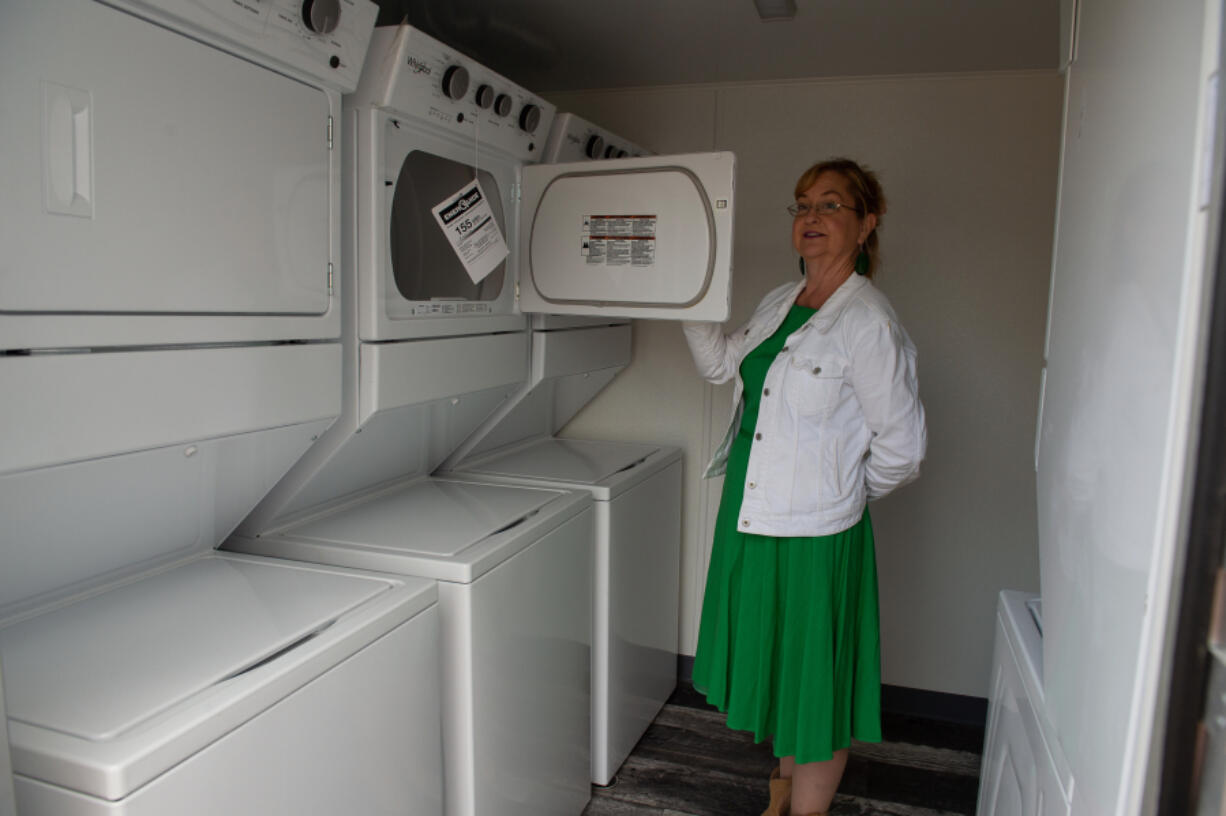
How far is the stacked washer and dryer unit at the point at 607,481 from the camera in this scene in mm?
2738

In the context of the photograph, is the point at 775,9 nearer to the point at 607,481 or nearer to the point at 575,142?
the point at 575,142

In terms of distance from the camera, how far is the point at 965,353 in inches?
125

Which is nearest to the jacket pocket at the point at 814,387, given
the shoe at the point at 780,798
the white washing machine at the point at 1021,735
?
the white washing machine at the point at 1021,735

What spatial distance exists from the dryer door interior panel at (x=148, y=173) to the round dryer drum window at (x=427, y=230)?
28 cm

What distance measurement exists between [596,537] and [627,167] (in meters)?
1.16

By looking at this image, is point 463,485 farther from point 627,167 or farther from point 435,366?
point 627,167

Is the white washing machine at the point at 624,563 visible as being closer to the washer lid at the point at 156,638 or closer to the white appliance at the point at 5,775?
the washer lid at the point at 156,638

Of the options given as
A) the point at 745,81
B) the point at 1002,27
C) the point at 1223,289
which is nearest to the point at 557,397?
the point at 745,81

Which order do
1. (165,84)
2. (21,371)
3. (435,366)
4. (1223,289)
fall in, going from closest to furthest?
(1223,289) < (21,371) < (165,84) < (435,366)

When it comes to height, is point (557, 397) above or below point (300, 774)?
above

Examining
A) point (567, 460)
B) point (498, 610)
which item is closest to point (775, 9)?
point (567, 460)

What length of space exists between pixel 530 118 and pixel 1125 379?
6.12 feet

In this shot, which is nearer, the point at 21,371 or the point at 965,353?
the point at 21,371

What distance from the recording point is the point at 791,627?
2363mm
